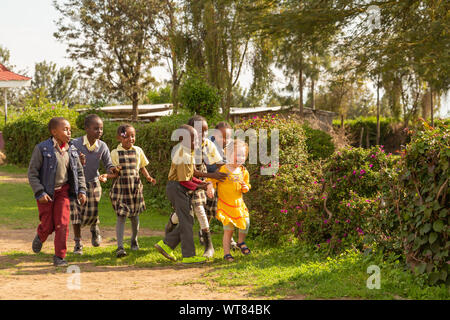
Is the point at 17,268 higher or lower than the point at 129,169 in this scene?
lower

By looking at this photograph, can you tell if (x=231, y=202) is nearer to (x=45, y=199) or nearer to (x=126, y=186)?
(x=126, y=186)

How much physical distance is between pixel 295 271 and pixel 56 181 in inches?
123

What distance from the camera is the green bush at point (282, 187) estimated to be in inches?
298

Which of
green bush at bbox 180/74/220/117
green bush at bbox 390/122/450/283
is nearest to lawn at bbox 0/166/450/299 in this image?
green bush at bbox 390/122/450/283

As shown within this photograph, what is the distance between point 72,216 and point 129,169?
103cm

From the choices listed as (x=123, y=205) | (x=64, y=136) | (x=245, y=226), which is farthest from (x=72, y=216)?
(x=245, y=226)

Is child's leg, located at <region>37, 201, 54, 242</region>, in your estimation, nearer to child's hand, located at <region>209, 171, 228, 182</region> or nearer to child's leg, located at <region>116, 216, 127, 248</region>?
child's leg, located at <region>116, 216, 127, 248</region>

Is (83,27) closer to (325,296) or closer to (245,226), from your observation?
(245,226)

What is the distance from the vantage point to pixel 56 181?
651cm

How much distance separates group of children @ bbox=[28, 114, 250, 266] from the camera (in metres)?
6.57

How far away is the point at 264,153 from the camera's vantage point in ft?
28.8

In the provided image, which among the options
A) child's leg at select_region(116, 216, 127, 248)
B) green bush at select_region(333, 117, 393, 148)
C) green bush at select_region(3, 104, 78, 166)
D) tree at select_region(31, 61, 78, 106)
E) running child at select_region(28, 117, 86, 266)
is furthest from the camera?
tree at select_region(31, 61, 78, 106)

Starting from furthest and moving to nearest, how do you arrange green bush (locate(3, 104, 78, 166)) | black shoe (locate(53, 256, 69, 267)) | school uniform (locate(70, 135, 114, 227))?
green bush (locate(3, 104, 78, 166))
school uniform (locate(70, 135, 114, 227))
black shoe (locate(53, 256, 69, 267))

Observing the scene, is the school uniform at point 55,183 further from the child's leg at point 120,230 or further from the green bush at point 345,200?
the green bush at point 345,200
